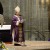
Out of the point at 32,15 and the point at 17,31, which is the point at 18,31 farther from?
the point at 32,15

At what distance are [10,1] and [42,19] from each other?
1.37m

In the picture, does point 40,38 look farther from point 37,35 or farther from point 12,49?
point 12,49

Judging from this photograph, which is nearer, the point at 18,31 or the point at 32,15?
the point at 18,31

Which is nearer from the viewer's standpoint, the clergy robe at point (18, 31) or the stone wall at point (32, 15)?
the clergy robe at point (18, 31)

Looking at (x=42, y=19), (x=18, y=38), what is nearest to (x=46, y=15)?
(x=42, y=19)

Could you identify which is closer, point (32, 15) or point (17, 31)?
point (17, 31)

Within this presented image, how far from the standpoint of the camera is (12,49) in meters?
4.64

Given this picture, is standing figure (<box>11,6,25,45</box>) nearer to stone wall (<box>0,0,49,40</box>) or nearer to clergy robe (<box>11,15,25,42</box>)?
clergy robe (<box>11,15,25,42</box>)

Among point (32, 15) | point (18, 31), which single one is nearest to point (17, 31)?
point (18, 31)

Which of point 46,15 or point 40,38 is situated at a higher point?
point 46,15

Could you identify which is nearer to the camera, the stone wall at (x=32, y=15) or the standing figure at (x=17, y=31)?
the standing figure at (x=17, y=31)

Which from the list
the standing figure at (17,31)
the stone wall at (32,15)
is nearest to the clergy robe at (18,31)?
the standing figure at (17,31)

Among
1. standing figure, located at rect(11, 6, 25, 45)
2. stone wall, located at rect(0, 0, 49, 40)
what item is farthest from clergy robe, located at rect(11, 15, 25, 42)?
stone wall, located at rect(0, 0, 49, 40)

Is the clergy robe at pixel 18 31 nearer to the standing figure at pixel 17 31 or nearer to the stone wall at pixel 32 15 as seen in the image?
the standing figure at pixel 17 31
